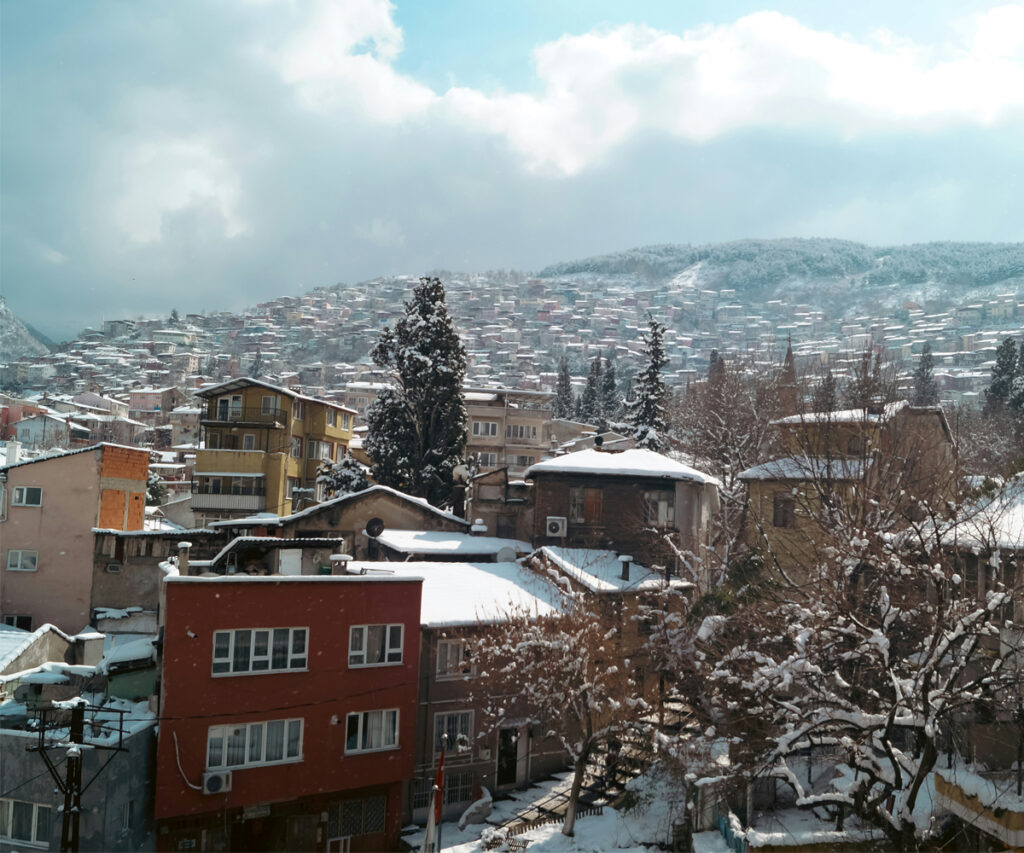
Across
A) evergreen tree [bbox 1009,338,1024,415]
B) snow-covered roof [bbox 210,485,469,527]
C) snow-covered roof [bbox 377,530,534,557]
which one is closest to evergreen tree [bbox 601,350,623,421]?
evergreen tree [bbox 1009,338,1024,415]

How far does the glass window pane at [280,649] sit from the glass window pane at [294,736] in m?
1.40

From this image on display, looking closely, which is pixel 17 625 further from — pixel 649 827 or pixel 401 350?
pixel 649 827

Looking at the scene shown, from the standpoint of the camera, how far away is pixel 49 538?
3316cm

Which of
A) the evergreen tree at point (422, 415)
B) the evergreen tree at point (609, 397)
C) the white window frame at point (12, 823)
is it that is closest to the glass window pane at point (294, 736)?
the white window frame at point (12, 823)

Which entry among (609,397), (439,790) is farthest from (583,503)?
(609,397)

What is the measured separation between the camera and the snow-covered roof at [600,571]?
28547 millimetres

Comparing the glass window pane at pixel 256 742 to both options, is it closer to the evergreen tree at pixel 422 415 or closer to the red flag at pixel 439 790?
the red flag at pixel 439 790

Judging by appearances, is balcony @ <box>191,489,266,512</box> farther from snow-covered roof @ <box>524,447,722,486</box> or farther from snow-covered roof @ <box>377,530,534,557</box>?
snow-covered roof @ <box>524,447,722,486</box>

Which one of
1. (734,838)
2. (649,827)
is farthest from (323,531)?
(734,838)

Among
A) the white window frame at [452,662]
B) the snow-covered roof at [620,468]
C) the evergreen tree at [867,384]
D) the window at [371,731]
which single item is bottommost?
the window at [371,731]

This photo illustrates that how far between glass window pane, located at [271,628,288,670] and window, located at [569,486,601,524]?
1653 cm

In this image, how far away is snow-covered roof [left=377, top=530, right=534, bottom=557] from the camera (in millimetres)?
33000

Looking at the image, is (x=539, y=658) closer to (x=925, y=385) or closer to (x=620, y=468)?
(x=620, y=468)

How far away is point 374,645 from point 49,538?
1775 cm
